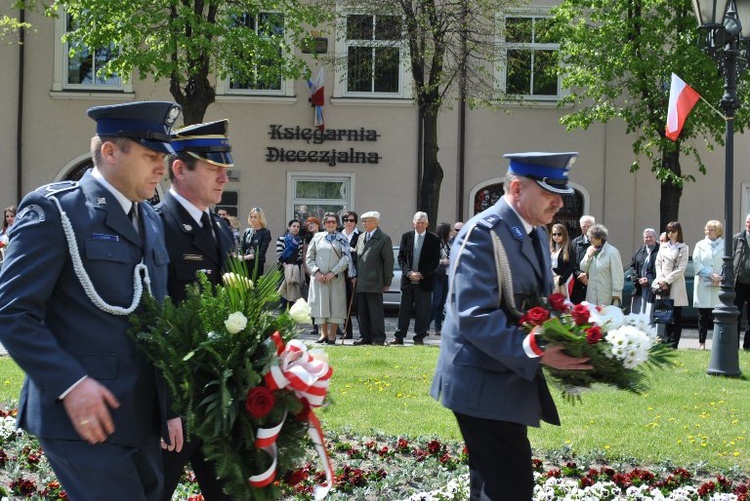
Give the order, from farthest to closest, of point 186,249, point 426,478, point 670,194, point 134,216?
point 670,194 → point 426,478 → point 186,249 → point 134,216

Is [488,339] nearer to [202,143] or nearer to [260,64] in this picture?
[202,143]

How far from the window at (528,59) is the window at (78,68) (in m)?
8.97

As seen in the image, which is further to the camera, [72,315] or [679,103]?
[679,103]

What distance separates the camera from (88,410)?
354cm

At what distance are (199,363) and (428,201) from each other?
20692mm

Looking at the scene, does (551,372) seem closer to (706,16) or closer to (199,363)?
(199,363)

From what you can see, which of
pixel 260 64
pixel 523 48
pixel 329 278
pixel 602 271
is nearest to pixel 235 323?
pixel 602 271

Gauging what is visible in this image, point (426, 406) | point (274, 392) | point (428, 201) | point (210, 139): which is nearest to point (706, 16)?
point (426, 406)

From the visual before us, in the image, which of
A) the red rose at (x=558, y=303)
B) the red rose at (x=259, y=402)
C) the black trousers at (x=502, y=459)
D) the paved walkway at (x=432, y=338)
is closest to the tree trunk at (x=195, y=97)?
the paved walkway at (x=432, y=338)

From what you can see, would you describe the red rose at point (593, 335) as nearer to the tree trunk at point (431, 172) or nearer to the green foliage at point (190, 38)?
the green foliage at point (190, 38)

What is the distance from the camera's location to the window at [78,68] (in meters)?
25.9

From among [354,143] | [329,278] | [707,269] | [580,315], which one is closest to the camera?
[580,315]

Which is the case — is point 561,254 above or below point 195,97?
below

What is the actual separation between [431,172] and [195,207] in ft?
A: 63.4
